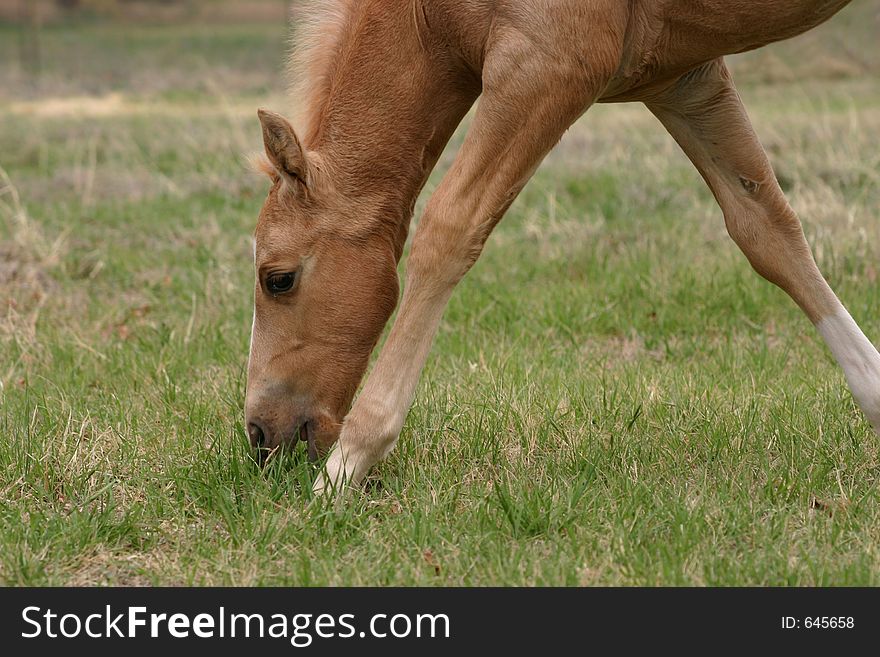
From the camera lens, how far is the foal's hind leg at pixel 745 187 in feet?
12.9

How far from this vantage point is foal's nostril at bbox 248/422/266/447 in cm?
383

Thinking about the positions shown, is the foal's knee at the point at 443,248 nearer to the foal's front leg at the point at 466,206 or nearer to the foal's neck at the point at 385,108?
the foal's front leg at the point at 466,206

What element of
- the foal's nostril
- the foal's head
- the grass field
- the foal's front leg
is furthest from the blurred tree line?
the foal's front leg

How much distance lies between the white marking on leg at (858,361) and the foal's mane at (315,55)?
6.45ft

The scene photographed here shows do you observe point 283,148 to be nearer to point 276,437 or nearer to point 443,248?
point 443,248

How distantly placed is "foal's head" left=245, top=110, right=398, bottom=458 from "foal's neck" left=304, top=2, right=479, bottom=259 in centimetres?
8

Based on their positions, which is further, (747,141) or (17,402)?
(17,402)

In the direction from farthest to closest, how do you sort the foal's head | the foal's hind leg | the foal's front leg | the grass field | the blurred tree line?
the blurred tree line, the foal's hind leg, the foal's head, the foal's front leg, the grass field

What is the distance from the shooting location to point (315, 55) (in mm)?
4039

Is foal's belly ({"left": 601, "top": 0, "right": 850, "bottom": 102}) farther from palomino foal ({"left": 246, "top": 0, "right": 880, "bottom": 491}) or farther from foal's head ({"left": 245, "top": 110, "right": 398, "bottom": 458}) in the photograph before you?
foal's head ({"left": 245, "top": 110, "right": 398, "bottom": 458})

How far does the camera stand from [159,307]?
257 inches

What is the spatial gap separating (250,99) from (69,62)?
374 inches

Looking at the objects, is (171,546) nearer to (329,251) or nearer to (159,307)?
(329,251)
